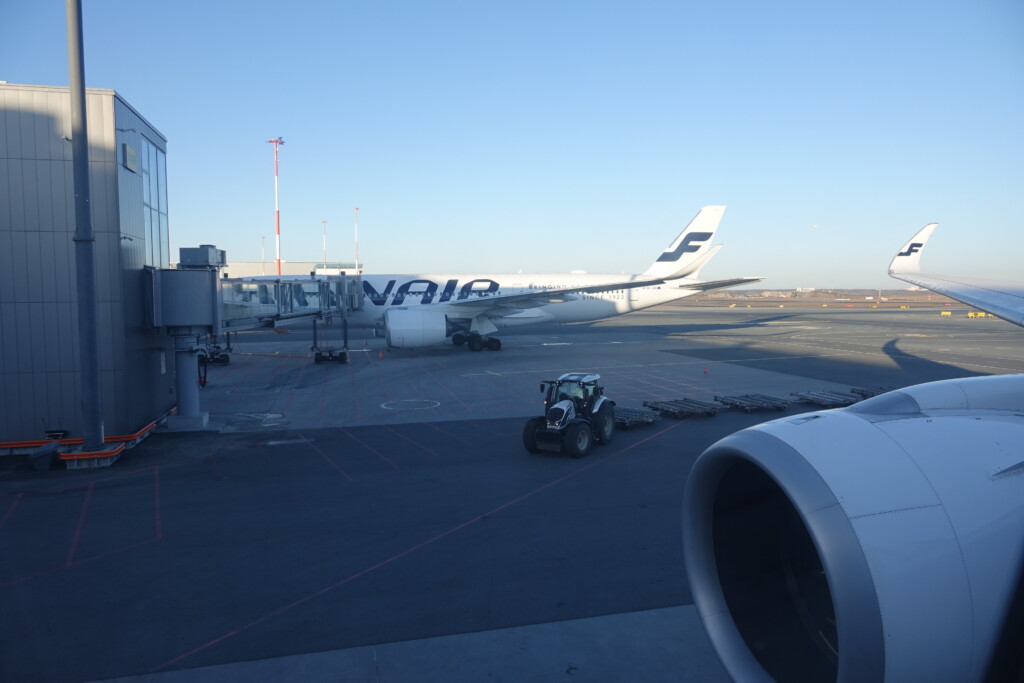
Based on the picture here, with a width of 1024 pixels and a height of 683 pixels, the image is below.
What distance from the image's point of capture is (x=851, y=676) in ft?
8.18

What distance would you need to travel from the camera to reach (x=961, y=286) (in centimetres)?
702

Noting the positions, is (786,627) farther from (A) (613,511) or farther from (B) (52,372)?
(B) (52,372)

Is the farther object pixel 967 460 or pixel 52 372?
pixel 52 372

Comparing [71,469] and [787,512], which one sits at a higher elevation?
[787,512]

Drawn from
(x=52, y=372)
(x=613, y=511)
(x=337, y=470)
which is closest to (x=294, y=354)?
(x=52, y=372)

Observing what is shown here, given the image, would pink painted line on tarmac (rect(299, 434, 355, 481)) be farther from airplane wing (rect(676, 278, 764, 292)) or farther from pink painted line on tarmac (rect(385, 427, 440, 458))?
airplane wing (rect(676, 278, 764, 292))

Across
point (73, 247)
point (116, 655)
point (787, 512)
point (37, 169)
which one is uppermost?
point (37, 169)

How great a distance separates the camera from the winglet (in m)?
9.19

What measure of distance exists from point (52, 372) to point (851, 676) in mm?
15226

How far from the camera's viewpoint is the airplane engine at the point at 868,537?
2482 mm

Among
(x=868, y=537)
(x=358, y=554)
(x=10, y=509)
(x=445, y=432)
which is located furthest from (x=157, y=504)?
(x=868, y=537)

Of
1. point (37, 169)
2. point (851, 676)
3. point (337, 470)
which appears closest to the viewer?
point (851, 676)

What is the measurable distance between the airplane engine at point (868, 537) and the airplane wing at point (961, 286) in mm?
2074

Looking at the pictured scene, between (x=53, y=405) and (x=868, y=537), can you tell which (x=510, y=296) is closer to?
(x=53, y=405)
